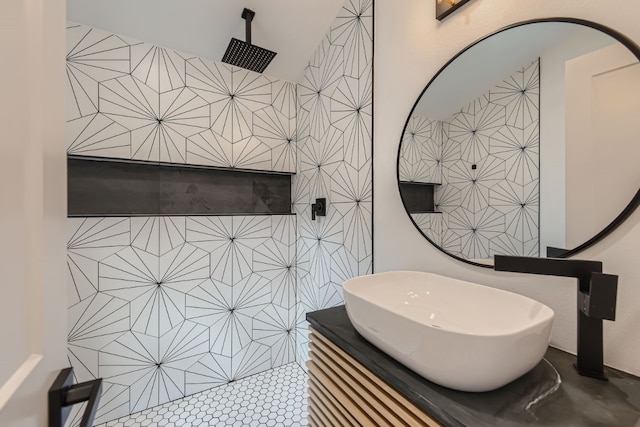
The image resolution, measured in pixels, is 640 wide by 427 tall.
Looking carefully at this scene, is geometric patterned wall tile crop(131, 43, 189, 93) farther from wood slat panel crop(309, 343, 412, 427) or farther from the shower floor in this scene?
the shower floor

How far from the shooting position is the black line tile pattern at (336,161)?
1.48 meters

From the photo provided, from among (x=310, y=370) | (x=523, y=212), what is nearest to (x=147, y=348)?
(x=310, y=370)

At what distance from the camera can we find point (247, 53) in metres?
1.60

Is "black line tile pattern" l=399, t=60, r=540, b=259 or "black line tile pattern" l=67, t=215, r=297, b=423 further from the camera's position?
"black line tile pattern" l=67, t=215, r=297, b=423

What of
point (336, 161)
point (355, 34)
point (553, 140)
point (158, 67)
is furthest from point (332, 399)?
point (158, 67)

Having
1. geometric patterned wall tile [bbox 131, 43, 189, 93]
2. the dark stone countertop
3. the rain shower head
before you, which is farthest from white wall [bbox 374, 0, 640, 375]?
geometric patterned wall tile [bbox 131, 43, 189, 93]

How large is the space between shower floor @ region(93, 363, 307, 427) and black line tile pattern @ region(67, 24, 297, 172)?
5.23 feet

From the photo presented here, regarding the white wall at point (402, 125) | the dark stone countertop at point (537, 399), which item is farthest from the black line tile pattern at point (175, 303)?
the dark stone countertop at point (537, 399)

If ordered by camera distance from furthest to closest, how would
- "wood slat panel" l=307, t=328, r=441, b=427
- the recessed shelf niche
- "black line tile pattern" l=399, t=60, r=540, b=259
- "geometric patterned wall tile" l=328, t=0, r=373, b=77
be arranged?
1. "geometric patterned wall tile" l=328, t=0, r=373, b=77
2. the recessed shelf niche
3. "black line tile pattern" l=399, t=60, r=540, b=259
4. "wood slat panel" l=307, t=328, r=441, b=427

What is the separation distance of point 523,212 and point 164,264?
6.28 feet

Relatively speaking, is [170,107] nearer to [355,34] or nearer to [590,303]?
[355,34]

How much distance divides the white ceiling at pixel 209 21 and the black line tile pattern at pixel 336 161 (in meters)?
0.13

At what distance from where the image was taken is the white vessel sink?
1.80 feet

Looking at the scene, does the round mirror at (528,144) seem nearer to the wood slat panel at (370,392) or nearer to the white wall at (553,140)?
the white wall at (553,140)
